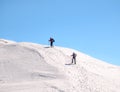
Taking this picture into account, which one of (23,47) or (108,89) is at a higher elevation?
(23,47)

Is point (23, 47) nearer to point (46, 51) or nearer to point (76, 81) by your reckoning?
A: point (46, 51)

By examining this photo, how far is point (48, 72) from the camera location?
32.9 m

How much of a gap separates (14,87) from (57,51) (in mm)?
12771

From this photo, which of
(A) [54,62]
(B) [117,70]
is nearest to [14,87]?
(A) [54,62]

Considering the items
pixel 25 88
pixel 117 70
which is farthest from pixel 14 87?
pixel 117 70

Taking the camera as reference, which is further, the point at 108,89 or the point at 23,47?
the point at 23,47

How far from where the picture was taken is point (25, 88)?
28859 mm

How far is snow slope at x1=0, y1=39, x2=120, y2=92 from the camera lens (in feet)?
97.6

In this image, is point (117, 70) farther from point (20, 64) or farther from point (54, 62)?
point (20, 64)

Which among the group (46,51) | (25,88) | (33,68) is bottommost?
(25,88)

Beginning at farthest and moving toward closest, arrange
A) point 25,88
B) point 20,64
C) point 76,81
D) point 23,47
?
point 23,47, point 20,64, point 76,81, point 25,88

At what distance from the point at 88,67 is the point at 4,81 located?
39.8ft

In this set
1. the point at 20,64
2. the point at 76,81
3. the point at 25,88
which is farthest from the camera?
the point at 20,64

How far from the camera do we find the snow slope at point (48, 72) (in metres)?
29.8
